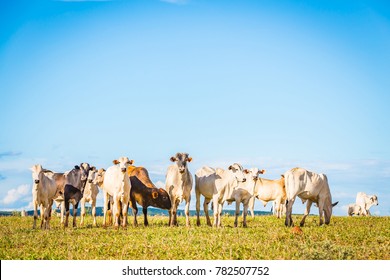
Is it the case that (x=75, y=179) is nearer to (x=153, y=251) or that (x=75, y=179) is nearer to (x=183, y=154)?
(x=183, y=154)

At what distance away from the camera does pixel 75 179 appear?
84.5ft

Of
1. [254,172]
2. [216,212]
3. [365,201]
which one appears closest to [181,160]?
[216,212]

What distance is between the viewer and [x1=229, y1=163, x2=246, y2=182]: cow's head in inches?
947

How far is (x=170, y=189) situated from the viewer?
81.5 ft

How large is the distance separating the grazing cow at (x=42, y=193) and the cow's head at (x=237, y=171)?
8015 mm

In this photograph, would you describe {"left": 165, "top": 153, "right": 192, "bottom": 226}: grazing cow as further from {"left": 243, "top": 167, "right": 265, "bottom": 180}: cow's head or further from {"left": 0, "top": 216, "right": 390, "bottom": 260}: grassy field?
{"left": 0, "top": 216, "right": 390, "bottom": 260}: grassy field

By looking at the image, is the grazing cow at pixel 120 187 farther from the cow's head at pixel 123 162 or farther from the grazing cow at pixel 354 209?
the grazing cow at pixel 354 209

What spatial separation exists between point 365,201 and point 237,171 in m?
26.4

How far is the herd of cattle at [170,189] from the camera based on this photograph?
23.5 m

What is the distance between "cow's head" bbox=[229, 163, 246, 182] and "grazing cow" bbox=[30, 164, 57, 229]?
316 inches

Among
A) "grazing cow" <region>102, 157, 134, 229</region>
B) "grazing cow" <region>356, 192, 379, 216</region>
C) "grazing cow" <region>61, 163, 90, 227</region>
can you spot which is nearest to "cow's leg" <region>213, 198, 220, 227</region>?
"grazing cow" <region>102, 157, 134, 229</region>

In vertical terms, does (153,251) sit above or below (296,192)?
below
